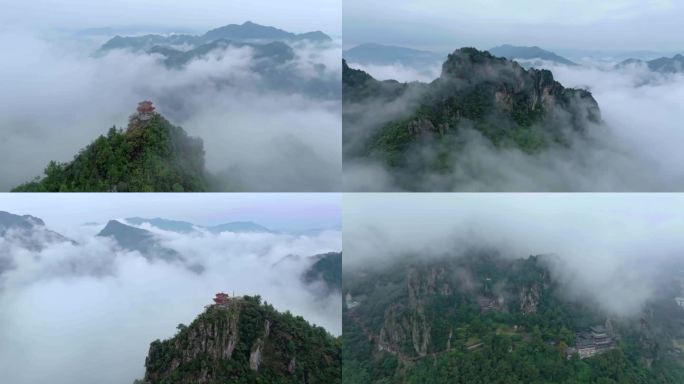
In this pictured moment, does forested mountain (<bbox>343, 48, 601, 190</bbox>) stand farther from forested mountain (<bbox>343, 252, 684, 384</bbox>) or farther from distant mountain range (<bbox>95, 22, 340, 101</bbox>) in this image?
forested mountain (<bbox>343, 252, 684, 384</bbox>)

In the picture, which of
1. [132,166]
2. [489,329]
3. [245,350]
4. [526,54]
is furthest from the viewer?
[526,54]

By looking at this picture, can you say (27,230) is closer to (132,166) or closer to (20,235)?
(20,235)

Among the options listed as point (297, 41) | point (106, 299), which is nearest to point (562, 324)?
point (297, 41)

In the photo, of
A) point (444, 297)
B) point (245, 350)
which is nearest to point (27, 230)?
point (245, 350)

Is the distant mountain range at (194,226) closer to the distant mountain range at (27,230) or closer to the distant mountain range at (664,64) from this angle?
the distant mountain range at (27,230)

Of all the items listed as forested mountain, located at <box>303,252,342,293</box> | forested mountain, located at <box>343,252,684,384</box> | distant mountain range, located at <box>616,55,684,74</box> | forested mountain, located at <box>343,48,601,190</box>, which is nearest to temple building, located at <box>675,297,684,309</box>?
forested mountain, located at <box>343,252,684,384</box>

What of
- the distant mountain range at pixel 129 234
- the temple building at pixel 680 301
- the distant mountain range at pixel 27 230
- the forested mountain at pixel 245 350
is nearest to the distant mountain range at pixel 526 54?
the temple building at pixel 680 301

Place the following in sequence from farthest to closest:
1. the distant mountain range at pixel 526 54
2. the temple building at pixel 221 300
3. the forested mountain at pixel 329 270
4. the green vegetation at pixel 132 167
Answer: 1. the distant mountain range at pixel 526 54
2. the forested mountain at pixel 329 270
3. the temple building at pixel 221 300
4. the green vegetation at pixel 132 167
